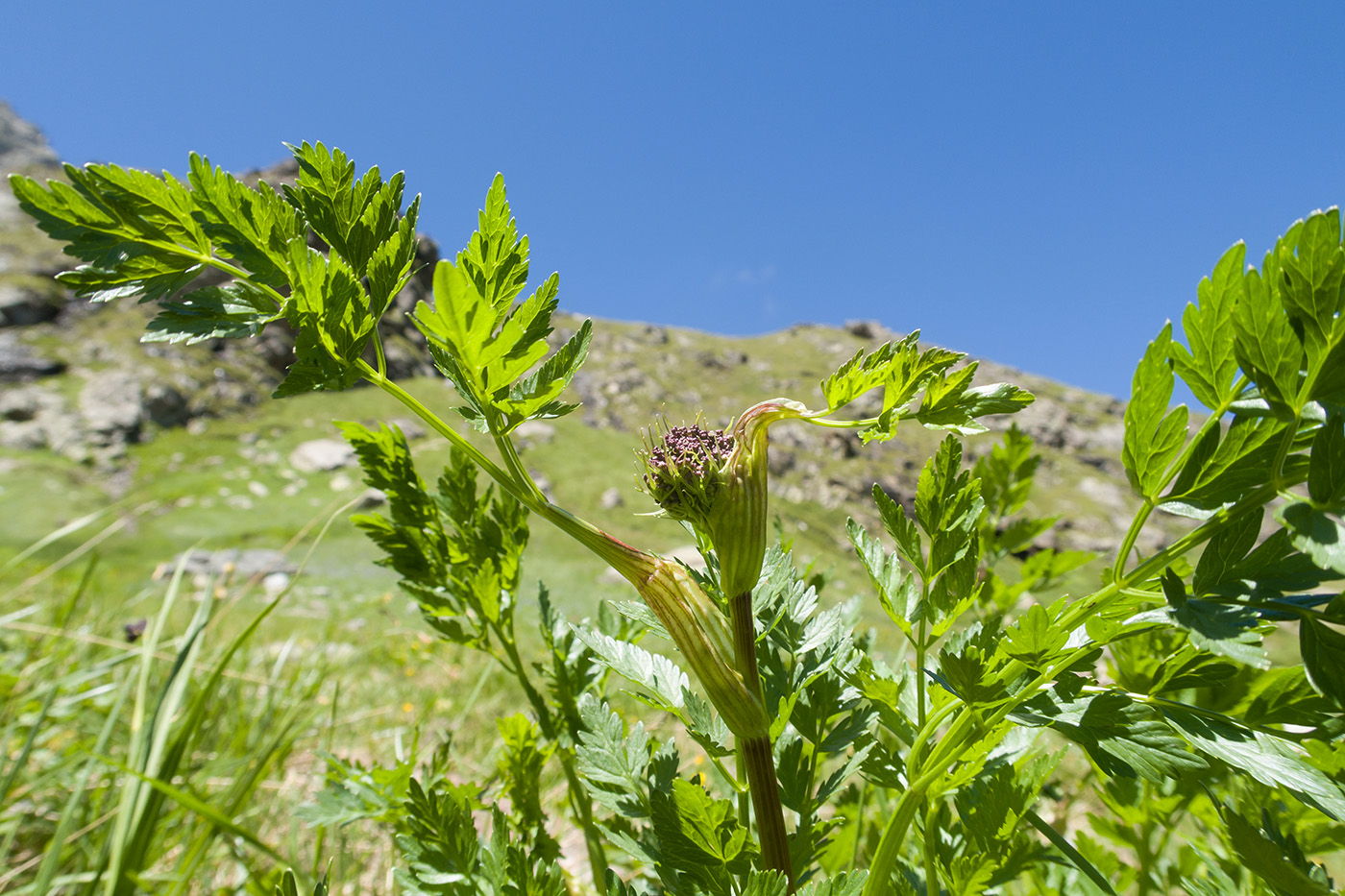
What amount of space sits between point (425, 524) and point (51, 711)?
166 centimetres

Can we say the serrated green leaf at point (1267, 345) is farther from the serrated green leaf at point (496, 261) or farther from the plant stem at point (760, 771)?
the serrated green leaf at point (496, 261)

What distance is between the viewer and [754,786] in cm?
57

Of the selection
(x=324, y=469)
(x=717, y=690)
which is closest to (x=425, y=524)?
(x=717, y=690)

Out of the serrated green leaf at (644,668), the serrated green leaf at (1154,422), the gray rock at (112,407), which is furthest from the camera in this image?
the gray rock at (112,407)

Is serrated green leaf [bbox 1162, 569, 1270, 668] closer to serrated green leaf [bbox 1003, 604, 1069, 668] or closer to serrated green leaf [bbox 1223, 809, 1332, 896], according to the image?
serrated green leaf [bbox 1003, 604, 1069, 668]

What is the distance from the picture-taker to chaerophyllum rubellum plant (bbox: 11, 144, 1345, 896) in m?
0.43

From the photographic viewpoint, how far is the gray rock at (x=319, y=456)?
1299 cm

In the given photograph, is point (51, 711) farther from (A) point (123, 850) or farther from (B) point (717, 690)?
(B) point (717, 690)

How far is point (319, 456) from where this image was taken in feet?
43.5

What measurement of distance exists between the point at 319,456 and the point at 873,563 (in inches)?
575

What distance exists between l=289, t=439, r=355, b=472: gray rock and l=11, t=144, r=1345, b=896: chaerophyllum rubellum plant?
13.4m

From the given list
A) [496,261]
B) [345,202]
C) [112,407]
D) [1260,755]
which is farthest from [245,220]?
[112,407]

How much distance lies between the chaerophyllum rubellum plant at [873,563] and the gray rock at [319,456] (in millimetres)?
13409

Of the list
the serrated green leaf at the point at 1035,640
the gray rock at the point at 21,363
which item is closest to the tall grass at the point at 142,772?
the serrated green leaf at the point at 1035,640
